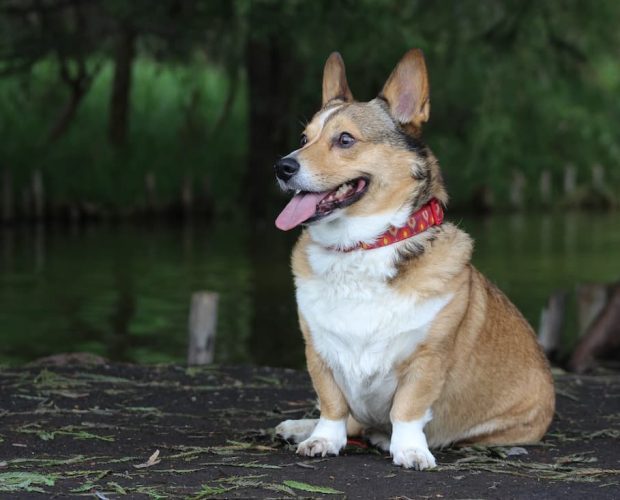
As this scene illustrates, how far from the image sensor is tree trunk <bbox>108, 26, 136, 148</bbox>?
29859 mm

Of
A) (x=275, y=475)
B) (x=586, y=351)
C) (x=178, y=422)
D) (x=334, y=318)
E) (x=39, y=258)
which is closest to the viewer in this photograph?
(x=275, y=475)

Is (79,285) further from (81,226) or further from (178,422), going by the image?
(178,422)

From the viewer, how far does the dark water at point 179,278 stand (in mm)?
15586

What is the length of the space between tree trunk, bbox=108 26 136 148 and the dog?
2369cm

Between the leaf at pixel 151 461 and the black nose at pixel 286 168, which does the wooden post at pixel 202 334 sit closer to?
the leaf at pixel 151 461

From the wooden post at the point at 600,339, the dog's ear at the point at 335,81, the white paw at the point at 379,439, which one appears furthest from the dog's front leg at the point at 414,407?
the wooden post at the point at 600,339

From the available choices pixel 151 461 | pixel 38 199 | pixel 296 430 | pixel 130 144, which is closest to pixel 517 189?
pixel 130 144

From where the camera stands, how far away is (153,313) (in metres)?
17.6

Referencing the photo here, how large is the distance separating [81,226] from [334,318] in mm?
23252

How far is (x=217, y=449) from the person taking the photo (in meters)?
6.56

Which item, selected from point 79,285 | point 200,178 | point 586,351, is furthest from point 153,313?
point 200,178

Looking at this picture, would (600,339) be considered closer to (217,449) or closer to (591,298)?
(591,298)

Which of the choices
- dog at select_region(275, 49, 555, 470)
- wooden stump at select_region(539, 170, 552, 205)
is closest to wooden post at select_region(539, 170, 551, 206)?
wooden stump at select_region(539, 170, 552, 205)

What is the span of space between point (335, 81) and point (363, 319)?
1475mm
